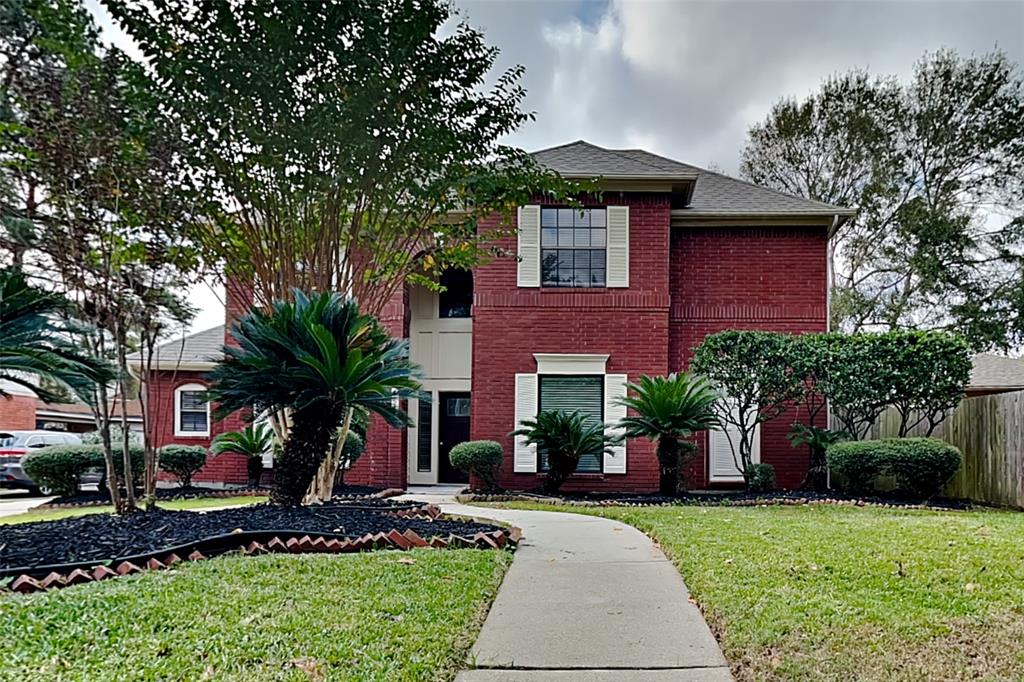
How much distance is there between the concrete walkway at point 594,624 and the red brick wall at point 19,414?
85.0 ft

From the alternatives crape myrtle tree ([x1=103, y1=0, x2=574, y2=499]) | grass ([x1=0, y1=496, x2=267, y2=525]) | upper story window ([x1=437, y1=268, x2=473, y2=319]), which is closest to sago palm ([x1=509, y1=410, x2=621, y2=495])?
crape myrtle tree ([x1=103, y1=0, x2=574, y2=499])

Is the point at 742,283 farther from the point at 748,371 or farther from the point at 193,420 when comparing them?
the point at 193,420

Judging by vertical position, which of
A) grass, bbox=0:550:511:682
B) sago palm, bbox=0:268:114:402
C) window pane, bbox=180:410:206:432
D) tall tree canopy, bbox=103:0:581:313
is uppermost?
tall tree canopy, bbox=103:0:581:313

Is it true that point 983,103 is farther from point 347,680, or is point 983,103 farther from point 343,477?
point 347,680

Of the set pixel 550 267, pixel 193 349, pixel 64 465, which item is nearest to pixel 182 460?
pixel 64 465

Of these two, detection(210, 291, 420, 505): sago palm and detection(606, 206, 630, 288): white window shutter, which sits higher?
detection(606, 206, 630, 288): white window shutter

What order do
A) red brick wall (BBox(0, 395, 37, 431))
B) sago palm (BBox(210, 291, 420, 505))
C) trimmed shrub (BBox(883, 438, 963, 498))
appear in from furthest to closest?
red brick wall (BBox(0, 395, 37, 431)) → trimmed shrub (BBox(883, 438, 963, 498)) → sago palm (BBox(210, 291, 420, 505))

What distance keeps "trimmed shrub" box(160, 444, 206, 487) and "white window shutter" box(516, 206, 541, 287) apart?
716 cm

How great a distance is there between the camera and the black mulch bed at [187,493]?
12.8 metres

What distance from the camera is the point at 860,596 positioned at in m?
4.41

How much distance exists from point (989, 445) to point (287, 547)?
32.2 ft

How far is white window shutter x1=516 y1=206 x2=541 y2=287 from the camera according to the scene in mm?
13656

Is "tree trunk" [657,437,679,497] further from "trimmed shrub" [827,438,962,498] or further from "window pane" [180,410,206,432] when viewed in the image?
"window pane" [180,410,206,432]

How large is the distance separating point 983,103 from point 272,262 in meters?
21.6
